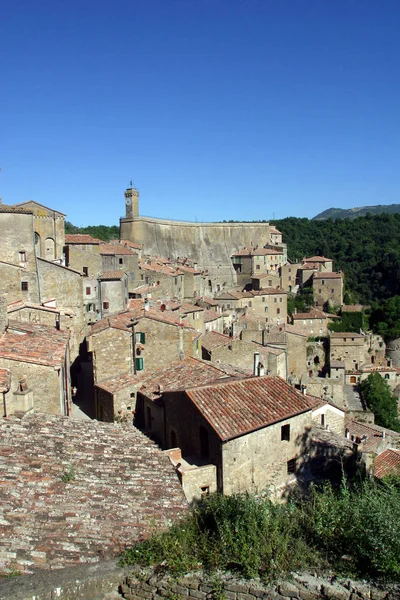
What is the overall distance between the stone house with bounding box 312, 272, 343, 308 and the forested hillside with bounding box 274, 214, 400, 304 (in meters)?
6.71

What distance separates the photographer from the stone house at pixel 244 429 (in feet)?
39.4

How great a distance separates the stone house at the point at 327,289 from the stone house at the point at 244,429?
176ft

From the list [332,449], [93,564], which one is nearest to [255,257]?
[332,449]

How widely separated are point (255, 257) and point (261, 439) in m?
58.1

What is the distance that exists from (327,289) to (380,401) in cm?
2909

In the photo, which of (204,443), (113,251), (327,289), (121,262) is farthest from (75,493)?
(327,289)

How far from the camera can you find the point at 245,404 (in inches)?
516

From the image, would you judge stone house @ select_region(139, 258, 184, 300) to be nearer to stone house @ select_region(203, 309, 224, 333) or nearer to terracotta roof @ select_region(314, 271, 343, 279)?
stone house @ select_region(203, 309, 224, 333)

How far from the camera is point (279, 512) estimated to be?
22.8 feet

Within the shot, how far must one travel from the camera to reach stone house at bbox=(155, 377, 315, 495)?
12000mm

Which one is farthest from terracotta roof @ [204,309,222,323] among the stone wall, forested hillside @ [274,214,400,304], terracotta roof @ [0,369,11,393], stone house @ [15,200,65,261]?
forested hillside @ [274,214,400,304]

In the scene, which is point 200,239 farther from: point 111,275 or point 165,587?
point 165,587

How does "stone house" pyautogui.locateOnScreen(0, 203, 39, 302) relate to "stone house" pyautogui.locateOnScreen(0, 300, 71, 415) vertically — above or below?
above

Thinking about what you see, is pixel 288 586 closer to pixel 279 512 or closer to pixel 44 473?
pixel 279 512
